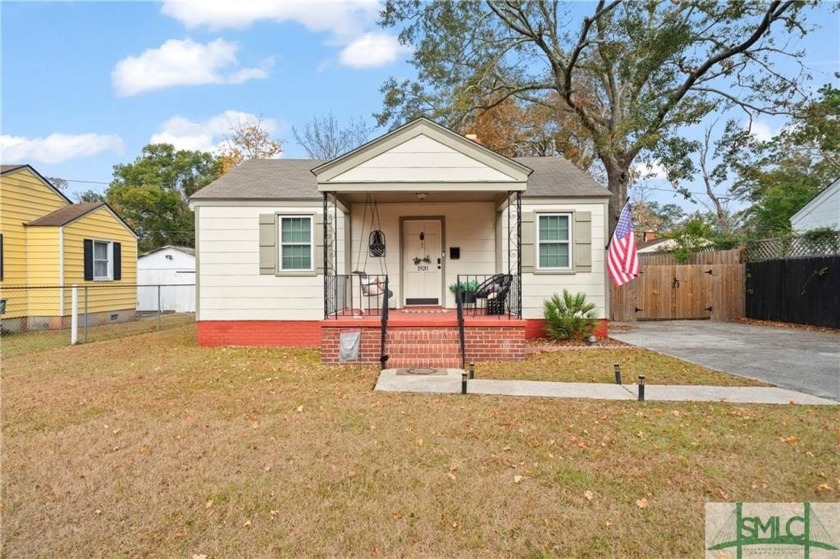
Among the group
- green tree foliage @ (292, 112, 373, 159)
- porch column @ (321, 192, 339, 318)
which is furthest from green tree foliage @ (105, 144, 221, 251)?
porch column @ (321, 192, 339, 318)

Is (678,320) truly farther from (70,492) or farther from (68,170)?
(68,170)

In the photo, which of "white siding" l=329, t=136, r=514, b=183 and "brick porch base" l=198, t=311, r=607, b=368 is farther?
"white siding" l=329, t=136, r=514, b=183

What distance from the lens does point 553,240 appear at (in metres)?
10.4

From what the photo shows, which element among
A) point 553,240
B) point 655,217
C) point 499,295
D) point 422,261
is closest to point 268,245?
point 422,261

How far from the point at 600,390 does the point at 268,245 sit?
24.6 feet

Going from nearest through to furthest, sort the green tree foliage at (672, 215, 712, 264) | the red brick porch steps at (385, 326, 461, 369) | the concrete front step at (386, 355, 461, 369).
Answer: the concrete front step at (386, 355, 461, 369), the red brick porch steps at (385, 326, 461, 369), the green tree foliage at (672, 215, 712, 264)

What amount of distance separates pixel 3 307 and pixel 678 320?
774 inches

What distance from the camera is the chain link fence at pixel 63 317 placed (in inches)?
437

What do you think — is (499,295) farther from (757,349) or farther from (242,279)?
(242,279)

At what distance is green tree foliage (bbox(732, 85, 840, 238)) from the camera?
13.8 meters

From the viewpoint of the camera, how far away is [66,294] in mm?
14172

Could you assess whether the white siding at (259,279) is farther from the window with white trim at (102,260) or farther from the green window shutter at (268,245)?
the window with white trim at (102,260)

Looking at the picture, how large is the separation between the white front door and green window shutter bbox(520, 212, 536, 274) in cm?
188

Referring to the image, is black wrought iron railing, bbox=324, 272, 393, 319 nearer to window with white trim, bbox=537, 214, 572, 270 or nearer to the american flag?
window with white trim, bbox=537, 214, 572, 270
